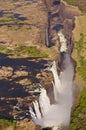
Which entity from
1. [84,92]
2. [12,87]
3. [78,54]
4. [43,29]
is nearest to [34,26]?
[43,29]

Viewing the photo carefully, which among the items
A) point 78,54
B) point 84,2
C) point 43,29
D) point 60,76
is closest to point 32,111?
point 60,76

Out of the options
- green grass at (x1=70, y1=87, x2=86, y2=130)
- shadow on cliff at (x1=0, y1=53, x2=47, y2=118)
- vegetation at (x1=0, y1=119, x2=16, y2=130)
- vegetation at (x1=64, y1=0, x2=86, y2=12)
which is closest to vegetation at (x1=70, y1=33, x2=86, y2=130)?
green grass at (x1=70, y1=87, x2=86, y2=130)

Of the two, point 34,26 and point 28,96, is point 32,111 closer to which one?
point 28,96

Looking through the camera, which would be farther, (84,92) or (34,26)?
(34,26)

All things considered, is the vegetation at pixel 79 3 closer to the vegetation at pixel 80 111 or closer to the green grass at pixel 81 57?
the green grass at pixel 81 57

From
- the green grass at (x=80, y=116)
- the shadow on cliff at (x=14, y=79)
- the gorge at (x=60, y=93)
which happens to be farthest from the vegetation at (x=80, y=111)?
the shadow on cliff at (x=14, y=79)

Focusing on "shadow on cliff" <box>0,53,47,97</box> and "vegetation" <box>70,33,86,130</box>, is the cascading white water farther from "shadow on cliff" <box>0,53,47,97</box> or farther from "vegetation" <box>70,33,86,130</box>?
"shadow on cliff" <box>0,53,47,97</box>

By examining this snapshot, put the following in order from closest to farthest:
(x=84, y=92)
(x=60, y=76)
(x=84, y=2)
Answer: (x=84, y=92), (x=60, y=76), (x=84, y=2)

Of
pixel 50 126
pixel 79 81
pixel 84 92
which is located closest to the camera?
pixel 50 126
